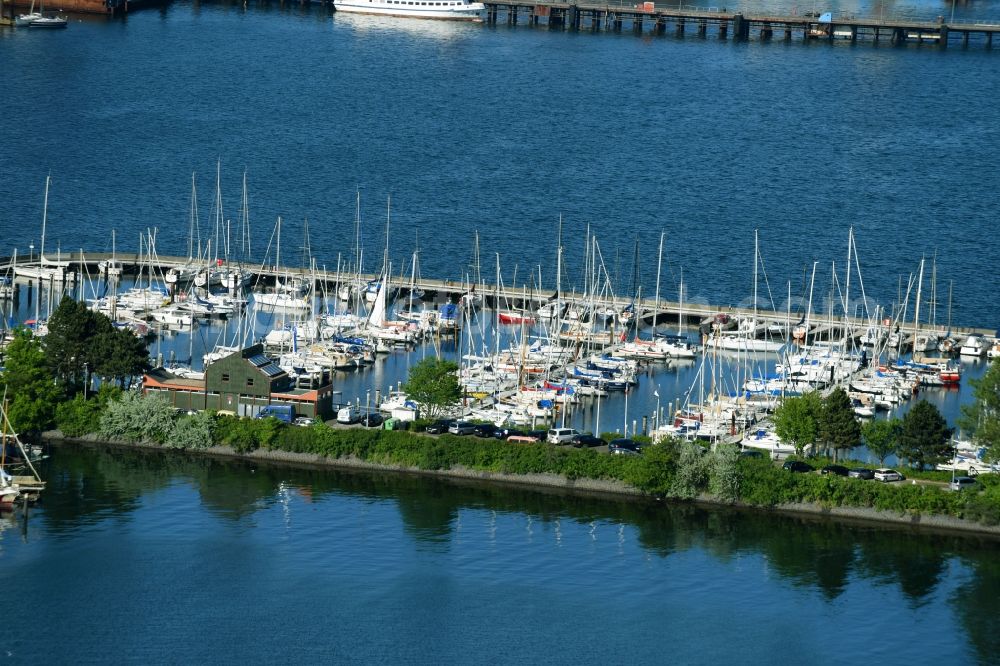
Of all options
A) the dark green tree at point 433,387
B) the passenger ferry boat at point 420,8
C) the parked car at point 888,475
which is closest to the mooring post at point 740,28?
the passenger ferry boat at point 420,8

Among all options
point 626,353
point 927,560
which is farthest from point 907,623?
point 626,353

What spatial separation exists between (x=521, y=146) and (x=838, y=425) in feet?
197

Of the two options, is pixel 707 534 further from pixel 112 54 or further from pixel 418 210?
pixel 112 54

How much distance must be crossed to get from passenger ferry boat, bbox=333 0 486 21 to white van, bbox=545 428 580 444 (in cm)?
10514

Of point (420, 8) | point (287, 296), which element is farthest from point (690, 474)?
point (420, 8)

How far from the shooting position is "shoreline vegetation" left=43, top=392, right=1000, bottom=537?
62.6 meters

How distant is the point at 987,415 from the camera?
65.5 m

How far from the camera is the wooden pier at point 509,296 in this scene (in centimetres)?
8569

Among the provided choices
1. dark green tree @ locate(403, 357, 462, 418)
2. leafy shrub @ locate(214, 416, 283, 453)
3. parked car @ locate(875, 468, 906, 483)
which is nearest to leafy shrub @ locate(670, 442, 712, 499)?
parked car @ locate(875, 468, 906, 483)

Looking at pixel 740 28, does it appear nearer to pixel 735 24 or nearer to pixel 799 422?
pixel 735 24

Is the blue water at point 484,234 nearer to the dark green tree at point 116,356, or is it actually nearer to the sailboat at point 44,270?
the dark green tree at point 116,356

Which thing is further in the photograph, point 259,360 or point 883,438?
point 259,360

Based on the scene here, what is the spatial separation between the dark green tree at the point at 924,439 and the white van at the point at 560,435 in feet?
35.0

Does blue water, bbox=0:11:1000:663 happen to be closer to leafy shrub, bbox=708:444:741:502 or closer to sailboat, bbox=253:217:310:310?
leafy shrub, bbox=708:444:741:502
